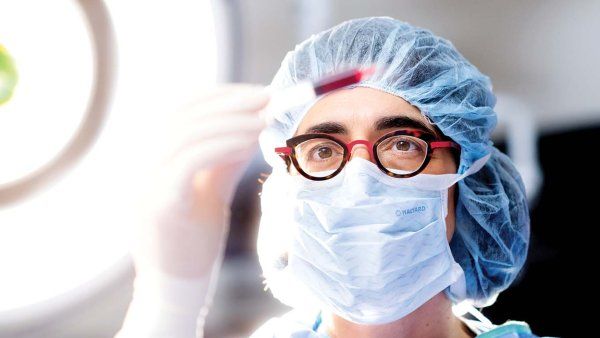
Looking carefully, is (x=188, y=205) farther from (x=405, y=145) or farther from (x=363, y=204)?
(x=405, y=145)

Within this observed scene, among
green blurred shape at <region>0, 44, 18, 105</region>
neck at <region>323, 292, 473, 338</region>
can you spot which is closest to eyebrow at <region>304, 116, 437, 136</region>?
neck at <region>323, 292, 473, 338</region>

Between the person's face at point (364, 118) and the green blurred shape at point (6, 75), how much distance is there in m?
0.48

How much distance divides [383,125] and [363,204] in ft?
0.48

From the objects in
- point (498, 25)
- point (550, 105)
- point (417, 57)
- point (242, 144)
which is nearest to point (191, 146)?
point (242, 144)

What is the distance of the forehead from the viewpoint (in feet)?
3.48

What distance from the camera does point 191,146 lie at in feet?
2.81

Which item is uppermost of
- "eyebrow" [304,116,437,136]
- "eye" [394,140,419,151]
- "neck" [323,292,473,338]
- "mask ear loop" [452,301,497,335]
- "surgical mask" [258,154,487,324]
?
"eyebrow" [304,116,437,136]

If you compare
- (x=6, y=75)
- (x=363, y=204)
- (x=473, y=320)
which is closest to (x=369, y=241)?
(x=363, y=204)

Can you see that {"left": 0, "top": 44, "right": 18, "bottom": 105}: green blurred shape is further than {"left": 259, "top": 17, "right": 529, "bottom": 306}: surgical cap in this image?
No

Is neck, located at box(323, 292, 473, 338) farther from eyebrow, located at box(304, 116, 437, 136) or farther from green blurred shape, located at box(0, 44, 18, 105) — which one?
green blurred shape, located at box(0, 44, 18, 105)

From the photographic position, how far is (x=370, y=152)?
1.05 metres

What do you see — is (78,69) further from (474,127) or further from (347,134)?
(474,127)

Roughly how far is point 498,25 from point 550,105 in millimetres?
252

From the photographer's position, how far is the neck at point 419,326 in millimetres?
1108
